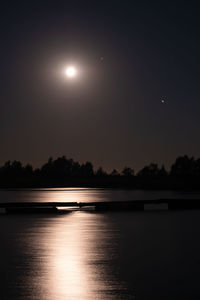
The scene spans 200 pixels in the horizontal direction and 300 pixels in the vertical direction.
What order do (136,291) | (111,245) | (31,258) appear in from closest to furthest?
(136,291) → (31,258) → (111,245)

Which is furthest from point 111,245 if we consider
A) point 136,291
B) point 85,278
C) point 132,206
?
point 132,206

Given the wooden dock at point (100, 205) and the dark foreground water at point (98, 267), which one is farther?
the wooden dock at point (100, 205)

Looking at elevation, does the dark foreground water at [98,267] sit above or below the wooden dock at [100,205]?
below

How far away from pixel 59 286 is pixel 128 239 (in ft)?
45.1

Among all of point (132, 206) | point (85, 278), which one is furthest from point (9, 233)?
point (132, 206)

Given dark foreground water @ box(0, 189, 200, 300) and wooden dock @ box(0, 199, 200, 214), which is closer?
dark foreground water @ box(0, 189, 200, 300)

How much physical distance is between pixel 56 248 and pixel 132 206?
40654 millimetres

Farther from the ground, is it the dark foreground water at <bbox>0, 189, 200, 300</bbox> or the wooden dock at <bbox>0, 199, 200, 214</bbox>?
the wooden dock at <bbox>0, 199, 200, 214</bbox>

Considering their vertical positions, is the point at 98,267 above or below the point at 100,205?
below

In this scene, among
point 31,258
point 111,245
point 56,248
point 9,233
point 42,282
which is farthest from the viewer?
point 9,233

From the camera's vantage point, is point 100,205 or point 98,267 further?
point 100,205

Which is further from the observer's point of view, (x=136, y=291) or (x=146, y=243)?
(x=146, y=243)

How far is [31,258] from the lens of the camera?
61.4 feet

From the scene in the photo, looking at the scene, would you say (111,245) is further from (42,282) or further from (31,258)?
(42,282)
